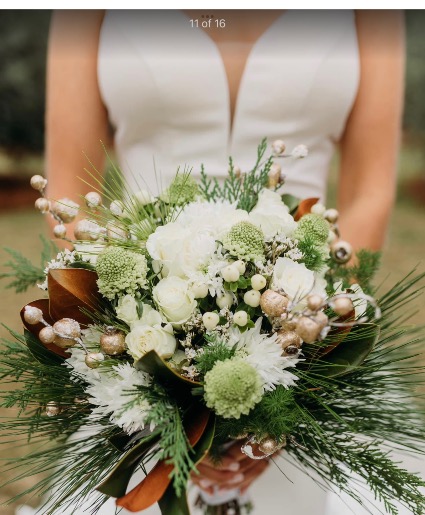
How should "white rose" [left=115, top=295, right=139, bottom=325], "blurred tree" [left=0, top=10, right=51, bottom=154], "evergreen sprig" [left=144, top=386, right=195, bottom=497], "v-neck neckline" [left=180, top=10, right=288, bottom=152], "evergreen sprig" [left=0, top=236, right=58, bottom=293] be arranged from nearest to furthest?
"evergreen sprig" [left=144, top=386, right=195, bottom=497] < "white rose" [left=115, top=295, right=139, bottom=325] < "evergreen sprig" [left=0, top=236, right=58, bottom=293] < "v-neck neckline" [left=180, top=10, right=288, bottom=152] < "blurred tree" [left=0, top=10, right=51, bottom=154]

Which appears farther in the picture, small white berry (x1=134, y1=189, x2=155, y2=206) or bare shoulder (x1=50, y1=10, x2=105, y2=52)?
bare shoulder (x1=50, y1=10, x2=105, y2=52)

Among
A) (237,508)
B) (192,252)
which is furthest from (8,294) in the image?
(192,252)

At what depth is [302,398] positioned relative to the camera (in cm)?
72

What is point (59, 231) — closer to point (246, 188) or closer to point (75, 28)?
point (246, 188)

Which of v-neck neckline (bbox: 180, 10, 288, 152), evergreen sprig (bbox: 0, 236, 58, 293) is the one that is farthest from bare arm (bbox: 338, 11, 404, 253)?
evergreen sprig (bbox: 0, 236, 58, 293)

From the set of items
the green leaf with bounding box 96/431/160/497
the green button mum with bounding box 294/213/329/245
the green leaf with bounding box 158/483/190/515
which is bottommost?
the green leaf with bounding box 158/483/190/515

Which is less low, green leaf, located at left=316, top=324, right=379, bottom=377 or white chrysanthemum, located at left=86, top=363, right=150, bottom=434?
green leaf, located at left=316, top=324, right=379, bottom=377

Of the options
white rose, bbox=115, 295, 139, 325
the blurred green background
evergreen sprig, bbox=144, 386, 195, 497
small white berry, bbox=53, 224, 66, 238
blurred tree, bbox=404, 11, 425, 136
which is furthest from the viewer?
blurred tree, bbox=404, 11, 425, 136

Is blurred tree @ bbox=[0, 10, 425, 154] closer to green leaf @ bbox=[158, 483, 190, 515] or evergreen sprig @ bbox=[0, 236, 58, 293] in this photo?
evergreen sprig @ bbox=[0, 236, 58, 293]

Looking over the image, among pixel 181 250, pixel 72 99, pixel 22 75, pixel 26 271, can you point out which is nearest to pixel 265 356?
pixel 181 250

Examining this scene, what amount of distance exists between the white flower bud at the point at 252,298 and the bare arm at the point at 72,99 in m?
0.80

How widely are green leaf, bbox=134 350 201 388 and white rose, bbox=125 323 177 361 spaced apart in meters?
0.02

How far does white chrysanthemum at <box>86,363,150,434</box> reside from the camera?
65cm
